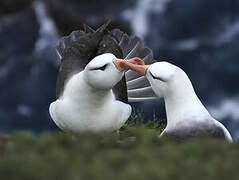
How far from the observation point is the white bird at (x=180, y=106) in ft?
19.0

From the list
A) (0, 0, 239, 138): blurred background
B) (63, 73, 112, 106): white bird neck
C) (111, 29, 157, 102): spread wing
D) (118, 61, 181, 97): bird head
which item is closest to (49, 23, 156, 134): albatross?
(63, 73, 112, 106): white bird neck

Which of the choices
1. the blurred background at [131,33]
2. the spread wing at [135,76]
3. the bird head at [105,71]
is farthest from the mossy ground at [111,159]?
the blurred background at [131,33]

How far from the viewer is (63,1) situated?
1780 centimetres

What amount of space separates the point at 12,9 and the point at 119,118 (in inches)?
449

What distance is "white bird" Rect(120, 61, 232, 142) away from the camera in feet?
19.0

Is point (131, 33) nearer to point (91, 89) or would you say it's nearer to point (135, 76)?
point (135, 76)

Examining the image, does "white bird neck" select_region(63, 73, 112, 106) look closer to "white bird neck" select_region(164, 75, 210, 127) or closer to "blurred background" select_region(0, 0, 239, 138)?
"white bird neck" select_region(164, 75, 210, 127)

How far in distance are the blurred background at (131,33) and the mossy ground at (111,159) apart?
11.7m

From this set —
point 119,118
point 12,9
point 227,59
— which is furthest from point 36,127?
point 119,118

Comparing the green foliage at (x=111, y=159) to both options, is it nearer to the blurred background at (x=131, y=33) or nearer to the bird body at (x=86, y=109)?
the bird body at (x=86, y=109)

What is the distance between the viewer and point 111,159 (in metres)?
3.69

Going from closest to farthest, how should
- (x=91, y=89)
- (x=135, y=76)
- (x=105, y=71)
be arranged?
1. (x=105, y=71)
2. (x=91, y=89)
3. (x=135, y=76)

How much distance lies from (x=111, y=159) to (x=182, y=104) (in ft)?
7.88

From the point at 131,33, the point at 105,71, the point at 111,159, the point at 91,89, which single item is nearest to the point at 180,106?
the point at 105,71
